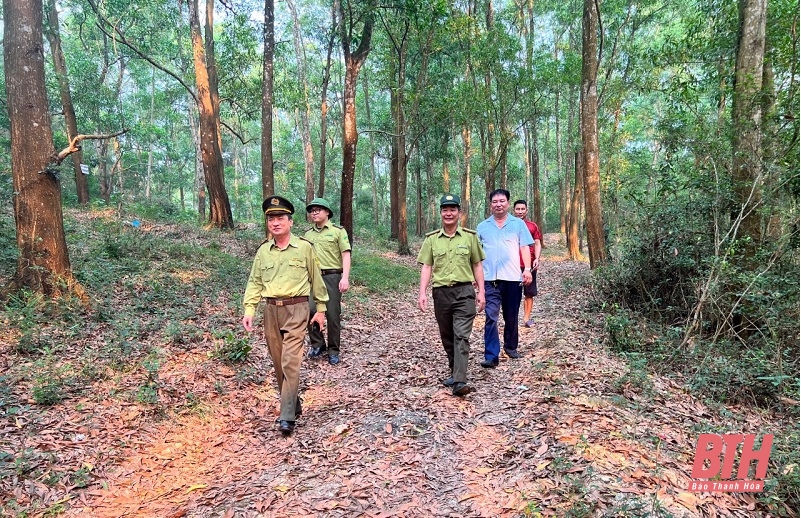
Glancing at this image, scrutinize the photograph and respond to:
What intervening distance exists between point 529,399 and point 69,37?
3166 cm

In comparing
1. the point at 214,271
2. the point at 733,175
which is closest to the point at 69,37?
the point at 214,271

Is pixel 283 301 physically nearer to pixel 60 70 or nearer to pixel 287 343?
pixel 287 343

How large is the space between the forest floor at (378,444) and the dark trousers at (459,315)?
0.36m

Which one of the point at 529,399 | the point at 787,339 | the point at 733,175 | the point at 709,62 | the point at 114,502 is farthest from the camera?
the point at 709,62

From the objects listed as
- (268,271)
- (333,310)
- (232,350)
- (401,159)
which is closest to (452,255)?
(268,271)

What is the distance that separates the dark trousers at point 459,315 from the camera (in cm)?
450

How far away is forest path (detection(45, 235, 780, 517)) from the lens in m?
2.89

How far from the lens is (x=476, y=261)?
15.5ft

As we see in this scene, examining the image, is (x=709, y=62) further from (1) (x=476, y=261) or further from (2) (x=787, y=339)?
(1) (x=476, y=261)

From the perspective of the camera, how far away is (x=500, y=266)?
5.20m

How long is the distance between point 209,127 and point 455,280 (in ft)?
39.1

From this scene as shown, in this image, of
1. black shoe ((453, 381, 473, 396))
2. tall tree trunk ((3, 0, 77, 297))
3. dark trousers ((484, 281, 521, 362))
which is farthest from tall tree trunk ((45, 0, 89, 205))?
black shoe ((453, 381, 473, 396))

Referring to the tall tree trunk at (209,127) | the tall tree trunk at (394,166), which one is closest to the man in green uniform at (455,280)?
the tall tree trunk at (209,127)

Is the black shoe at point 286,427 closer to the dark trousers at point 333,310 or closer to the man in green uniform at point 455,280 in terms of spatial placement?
the man in green uniform at point 455,280
